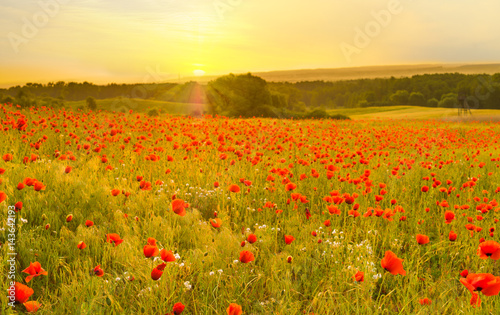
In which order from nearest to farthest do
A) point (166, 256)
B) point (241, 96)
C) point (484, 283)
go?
point (484, 283)
point (166, 256)
point (241, 96)

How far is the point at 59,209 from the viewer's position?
13.3 ft

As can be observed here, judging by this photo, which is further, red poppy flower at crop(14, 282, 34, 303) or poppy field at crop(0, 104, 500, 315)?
poppy field at crop(0, 104, 500, 315)

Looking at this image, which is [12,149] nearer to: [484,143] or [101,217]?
[101,217]

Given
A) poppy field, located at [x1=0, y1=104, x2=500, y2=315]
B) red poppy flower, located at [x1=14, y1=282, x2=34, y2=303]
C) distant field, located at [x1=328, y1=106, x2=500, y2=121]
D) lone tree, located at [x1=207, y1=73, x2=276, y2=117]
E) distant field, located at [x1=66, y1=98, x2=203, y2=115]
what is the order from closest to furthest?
red poppy flower, located at [x1=14, y1=282, x2=34, y2=303], poppy field, located at [x1=0, y1=104, x2=500, y2=315], distant field, located at [x1=66, y1=98, x2=203, y2=115], distant field, located at [x1=328, y1=106, x2=500, y2=121], lone tree, located at [x1=207, y1=73, x2=276, y2=117]

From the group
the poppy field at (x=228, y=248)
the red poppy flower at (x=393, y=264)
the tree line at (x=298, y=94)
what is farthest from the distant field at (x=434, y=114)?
the red poppy flower at (x=393, y=264)

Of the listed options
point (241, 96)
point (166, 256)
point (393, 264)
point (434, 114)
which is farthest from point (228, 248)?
point (434, 114)

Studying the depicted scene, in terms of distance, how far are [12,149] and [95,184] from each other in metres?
2.49

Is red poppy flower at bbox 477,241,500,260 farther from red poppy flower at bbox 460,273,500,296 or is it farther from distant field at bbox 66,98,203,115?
distant field at bbox 66,98,203,115

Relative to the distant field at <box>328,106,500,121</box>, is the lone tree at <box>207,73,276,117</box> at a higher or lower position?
higher

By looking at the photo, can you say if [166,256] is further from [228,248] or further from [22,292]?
[228,248]

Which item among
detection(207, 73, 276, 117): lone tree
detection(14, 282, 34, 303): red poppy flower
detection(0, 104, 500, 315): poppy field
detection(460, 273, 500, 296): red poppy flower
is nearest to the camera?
detection(460, 273, 500, 296): red poppy flower

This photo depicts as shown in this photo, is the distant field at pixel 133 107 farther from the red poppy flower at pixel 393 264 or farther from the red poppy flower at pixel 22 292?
the red poppy flower at pixel 393 264

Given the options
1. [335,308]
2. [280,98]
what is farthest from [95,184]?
[280,98]

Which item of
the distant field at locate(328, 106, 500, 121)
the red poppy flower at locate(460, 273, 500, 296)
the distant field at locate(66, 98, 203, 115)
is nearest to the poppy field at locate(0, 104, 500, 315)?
the red poppy flower at locate(460, 273, 500, 296)
